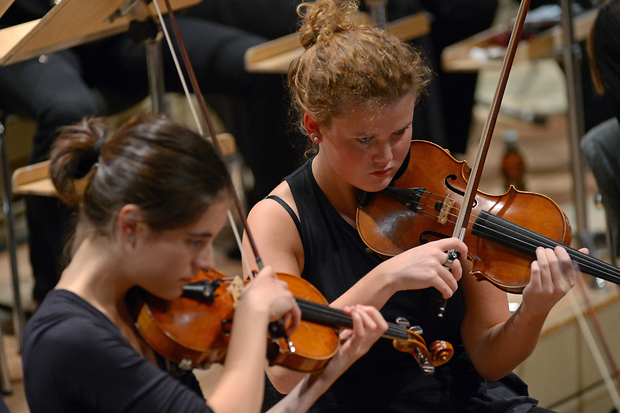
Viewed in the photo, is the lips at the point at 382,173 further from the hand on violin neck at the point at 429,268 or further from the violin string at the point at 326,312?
the violin string at the point at 326,312

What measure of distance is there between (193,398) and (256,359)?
88 mm

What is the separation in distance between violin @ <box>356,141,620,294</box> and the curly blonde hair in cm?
17

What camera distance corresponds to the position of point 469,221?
1.17 meters

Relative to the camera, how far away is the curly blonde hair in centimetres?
111

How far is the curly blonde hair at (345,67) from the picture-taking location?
3.64 feet

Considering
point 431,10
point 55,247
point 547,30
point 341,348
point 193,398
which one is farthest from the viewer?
point 431,10

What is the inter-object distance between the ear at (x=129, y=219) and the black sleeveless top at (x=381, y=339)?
41cm

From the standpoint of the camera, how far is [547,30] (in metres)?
2.85

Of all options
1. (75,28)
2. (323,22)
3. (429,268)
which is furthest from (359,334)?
(75,28)

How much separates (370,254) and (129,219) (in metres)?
0.51

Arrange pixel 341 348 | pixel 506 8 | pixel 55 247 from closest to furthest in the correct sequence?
1. pixel 341 348
2. pixel 55 247
3. pixel 506 8

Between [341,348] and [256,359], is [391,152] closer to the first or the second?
[341,348]

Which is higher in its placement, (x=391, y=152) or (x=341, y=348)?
(x=391, y=152)

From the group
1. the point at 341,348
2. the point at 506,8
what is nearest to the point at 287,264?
the point at 341,348
